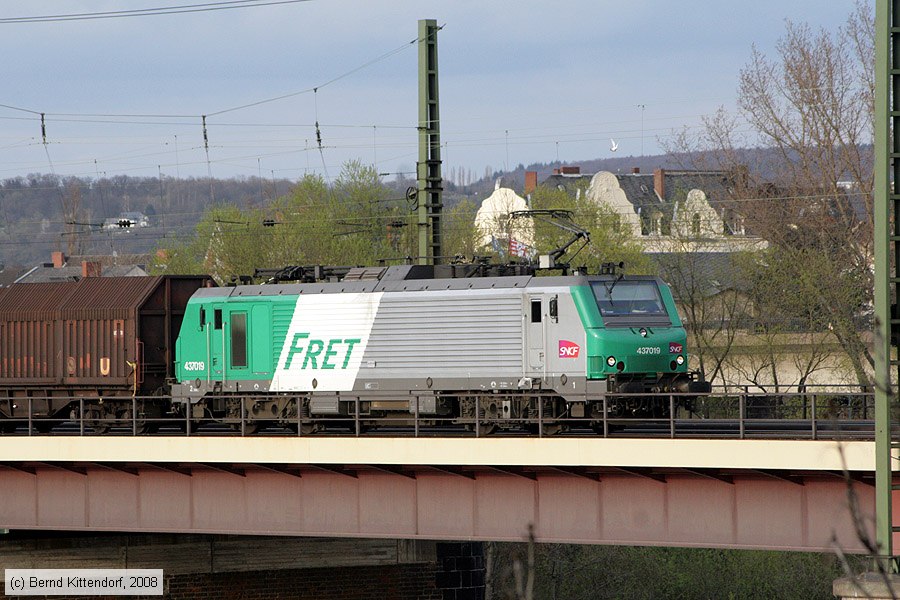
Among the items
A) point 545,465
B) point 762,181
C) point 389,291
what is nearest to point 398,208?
point 762,181

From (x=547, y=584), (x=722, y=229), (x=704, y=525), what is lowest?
(x=547, y=584)

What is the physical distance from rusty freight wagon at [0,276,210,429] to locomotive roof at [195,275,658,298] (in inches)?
103

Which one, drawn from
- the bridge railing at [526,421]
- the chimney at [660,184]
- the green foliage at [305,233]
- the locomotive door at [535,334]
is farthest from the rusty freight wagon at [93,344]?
the chimney at [660,184]

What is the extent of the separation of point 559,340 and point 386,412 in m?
4.62

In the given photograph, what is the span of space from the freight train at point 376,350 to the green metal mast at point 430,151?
4.57m

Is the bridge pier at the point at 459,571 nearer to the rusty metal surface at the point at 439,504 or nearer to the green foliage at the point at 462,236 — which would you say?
the rusty metal surface at the point at 439,504

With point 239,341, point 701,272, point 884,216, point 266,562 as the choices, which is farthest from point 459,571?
point 884,216

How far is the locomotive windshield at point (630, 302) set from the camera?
2672 centimetres

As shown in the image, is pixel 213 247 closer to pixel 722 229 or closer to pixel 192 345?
pixel 722 229

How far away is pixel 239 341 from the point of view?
30500 mm

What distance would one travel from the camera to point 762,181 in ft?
175

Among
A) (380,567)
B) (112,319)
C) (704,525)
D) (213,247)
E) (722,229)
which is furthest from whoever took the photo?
(213,247)

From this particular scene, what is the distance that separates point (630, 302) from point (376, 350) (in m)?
5.57

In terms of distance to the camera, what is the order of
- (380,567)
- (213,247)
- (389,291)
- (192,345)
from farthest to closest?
(213,247)
(380,567)
(192,345)
(389,291)
